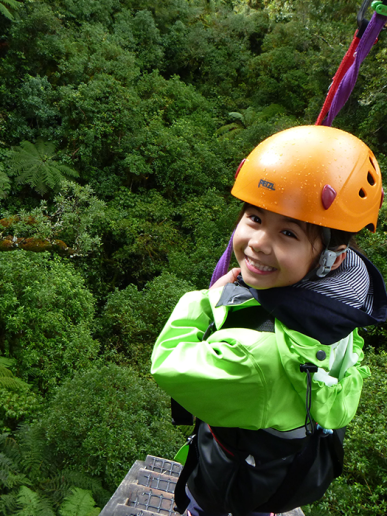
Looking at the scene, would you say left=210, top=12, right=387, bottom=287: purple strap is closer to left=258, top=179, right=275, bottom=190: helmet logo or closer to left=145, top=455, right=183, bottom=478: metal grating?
left=258, top=179, right=275, bottom=190: helmet logo

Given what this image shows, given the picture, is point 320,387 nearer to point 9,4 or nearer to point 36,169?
point 36,169

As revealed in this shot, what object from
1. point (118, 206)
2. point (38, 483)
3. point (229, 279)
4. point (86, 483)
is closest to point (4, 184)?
point (118, 206)

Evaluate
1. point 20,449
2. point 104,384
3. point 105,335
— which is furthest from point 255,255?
point 105,335

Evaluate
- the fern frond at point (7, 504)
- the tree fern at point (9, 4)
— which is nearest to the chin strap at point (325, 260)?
the fern frond at point (7, 504)

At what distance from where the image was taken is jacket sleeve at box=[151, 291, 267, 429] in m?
0.87

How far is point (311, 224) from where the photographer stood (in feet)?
3.23

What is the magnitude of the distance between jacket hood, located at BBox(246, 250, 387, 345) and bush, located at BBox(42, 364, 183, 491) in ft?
9.57

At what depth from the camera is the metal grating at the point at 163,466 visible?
2.60 metres

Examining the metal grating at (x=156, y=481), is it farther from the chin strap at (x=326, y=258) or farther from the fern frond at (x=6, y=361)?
the fern frond at (x=6, y=361)

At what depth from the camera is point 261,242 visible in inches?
38.3

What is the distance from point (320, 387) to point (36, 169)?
7221 millimetres

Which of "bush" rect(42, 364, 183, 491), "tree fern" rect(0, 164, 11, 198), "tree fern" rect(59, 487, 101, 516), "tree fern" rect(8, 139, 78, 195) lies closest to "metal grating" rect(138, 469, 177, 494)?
"tree fern" rect(59, 487, 101, 516)

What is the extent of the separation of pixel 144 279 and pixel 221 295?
21.1ft

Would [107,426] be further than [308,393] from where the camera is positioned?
Yes
